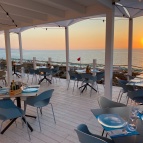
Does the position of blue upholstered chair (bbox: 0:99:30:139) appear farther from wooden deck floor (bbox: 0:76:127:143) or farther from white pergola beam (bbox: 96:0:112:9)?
white pergola beam (bbox: 96:0:112:9)

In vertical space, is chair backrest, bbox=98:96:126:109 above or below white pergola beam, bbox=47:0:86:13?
below

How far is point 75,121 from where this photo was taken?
132 inches

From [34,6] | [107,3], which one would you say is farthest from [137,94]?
[34,6]

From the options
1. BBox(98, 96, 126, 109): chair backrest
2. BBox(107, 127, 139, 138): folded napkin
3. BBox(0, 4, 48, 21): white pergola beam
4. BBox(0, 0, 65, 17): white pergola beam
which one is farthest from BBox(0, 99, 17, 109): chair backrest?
BBox(0, 4, 48, 21): white pergola beam

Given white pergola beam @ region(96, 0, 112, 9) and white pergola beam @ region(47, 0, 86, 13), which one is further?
white pergola beam @ region(47, 0, 86, 13)

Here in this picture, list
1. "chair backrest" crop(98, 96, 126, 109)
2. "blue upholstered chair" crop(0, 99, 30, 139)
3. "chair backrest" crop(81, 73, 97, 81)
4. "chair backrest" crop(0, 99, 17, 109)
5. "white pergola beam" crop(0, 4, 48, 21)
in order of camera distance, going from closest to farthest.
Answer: "chair backrest" crop(98, 96, 126, 109)
"blue upholstered chair" crop(0, 99, 30, 139)
"chair backrest" crop(0, 99, 17, 109)
"white pergola beam" crop(0, 4, 48, 21)
"chair backrest" crop(81, 73, 97, 81)

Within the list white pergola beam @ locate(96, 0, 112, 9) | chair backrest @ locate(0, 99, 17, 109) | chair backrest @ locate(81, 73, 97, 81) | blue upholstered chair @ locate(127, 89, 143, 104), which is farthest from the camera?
chair backrest @ locate(81, 73, 97, 81)

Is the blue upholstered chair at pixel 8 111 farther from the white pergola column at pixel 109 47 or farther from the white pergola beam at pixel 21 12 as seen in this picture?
the white pergola beam at pixel 21 12

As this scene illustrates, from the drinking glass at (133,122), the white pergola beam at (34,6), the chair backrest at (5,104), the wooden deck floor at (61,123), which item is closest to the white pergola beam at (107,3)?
the white pergola beam at (34,6)

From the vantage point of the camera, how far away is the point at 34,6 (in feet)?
14.5

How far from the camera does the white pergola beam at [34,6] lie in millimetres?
4105

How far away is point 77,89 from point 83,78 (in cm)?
76

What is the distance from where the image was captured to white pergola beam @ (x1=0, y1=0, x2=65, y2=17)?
411 centimetres

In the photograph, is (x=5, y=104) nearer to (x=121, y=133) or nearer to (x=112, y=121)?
(x=112, y=121)
